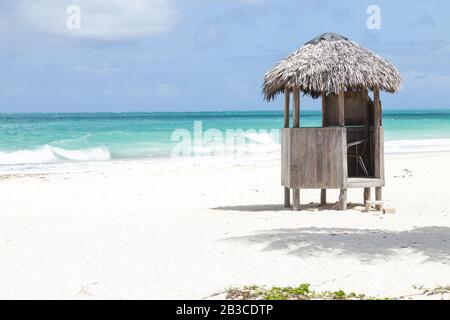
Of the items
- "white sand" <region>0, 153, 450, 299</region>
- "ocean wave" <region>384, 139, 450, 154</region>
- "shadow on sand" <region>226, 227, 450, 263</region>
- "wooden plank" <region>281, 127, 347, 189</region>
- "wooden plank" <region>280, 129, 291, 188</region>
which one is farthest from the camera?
"ocean wave" <region>384, 139, 450, 154</region>

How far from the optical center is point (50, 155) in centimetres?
2941

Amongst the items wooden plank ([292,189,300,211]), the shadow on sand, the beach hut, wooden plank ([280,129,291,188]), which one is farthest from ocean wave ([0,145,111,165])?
the shadow on sand

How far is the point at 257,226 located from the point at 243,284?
11.0 feet

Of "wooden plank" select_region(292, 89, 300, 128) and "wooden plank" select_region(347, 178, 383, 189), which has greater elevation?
"wooden plank" select_region(292, 89, 300, 128)

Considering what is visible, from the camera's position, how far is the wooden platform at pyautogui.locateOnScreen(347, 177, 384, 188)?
1099 centimetres

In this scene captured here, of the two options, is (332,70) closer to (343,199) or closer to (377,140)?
(377,140)

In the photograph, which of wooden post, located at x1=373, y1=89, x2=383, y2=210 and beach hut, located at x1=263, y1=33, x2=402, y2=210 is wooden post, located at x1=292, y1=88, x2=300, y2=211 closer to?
beach hut, located at x1=263, y1=33, x2=402, y2=210

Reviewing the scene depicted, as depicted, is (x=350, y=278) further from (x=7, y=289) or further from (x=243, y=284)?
(x=7, y=289)

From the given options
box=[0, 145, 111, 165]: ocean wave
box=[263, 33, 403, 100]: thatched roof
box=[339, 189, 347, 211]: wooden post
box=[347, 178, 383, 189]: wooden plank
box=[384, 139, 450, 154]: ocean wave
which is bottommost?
box=[339, 189, 347, 211]: wooden post

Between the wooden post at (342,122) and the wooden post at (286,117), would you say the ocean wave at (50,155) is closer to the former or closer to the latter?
the wooden post at (286,117)

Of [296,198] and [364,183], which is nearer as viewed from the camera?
[364,183]

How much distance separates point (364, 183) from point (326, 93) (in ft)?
Result: 5.47

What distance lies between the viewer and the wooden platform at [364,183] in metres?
11.0

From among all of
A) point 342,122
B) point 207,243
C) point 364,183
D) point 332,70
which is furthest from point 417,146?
point 207,243
